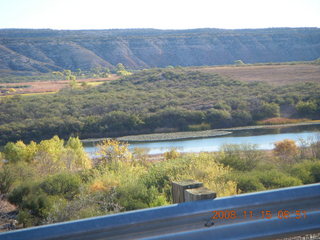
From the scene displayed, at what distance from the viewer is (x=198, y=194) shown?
13.3 ft

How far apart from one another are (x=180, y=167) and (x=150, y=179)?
850 mm

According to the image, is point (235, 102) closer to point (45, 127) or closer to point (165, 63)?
point (45, 127)

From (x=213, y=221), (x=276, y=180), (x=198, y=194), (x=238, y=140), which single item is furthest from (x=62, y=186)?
(x=238, y=140)

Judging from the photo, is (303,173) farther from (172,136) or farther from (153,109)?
(153,109)

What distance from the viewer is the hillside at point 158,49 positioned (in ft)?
431

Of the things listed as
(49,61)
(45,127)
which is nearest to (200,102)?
(45,127)

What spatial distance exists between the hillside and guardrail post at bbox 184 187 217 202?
123 m

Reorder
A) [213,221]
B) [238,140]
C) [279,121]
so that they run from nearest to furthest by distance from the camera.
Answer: [213,221] < [238,140] < [279,121]

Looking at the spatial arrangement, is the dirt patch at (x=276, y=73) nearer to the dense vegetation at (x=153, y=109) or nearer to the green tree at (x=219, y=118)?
the dense vegetation at (x=153, y=109)

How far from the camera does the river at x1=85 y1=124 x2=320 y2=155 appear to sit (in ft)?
113

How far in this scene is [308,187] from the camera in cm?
418

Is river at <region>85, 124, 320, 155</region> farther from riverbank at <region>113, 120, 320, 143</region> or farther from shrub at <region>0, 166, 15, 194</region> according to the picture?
shrub at <region>0, 166, 15, 194</region>
